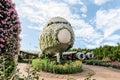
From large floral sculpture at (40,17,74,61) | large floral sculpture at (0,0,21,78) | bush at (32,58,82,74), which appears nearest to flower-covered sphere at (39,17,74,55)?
large floral sculpture at (40,17,74,61)

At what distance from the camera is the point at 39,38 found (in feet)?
58.4

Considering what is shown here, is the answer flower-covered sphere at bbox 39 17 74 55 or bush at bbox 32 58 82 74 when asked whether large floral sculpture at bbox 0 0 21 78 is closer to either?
bush at bbox 32 58 82 74

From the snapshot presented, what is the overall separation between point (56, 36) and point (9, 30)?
8423 millimetres

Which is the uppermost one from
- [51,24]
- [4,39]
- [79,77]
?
[51,24]

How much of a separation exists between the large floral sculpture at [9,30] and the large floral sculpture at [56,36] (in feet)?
26.5

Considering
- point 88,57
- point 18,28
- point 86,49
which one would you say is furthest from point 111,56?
point 18,28

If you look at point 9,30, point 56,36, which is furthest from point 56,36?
point 9,30

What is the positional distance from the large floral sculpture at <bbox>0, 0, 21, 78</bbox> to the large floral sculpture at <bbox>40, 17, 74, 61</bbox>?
808 centimetres

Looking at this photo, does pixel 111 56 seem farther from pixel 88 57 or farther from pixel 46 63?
pixel 46 63

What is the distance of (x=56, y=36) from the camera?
53.0 ft

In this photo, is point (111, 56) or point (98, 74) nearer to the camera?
point (98, 74)

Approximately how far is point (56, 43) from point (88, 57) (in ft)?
35.0

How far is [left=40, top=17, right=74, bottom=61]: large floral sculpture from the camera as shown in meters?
16.2

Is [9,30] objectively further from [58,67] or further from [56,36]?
[56,36]
